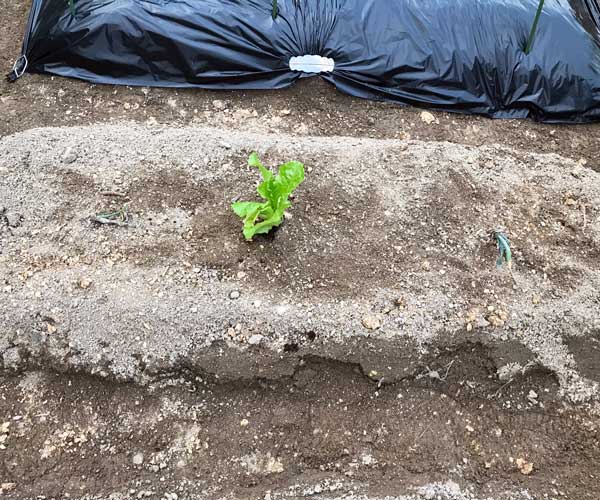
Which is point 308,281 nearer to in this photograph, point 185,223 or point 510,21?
point 185,223

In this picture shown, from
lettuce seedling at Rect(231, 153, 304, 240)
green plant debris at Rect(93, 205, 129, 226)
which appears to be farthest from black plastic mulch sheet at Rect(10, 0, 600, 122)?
lettuce seedling at Rect(231, 153, 304, 240)

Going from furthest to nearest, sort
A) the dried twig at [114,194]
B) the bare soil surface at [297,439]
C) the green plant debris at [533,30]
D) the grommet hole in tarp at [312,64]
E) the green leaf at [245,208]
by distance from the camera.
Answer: the grommet hole in tarp at [312,64]
the green plant debris at [533,30]
the dried twig at [114,194]
the green leaf at [245,208]
the bare soil surface at [297,439]

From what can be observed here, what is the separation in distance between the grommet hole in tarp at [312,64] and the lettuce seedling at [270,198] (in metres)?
1.66

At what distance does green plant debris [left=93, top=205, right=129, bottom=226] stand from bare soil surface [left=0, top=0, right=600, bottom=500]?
2.3 inches

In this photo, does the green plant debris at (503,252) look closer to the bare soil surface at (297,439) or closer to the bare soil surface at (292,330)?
the bare soil surface at (292,330)

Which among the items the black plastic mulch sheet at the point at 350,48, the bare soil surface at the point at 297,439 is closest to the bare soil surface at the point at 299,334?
the bare soil surface at the point at 297,439

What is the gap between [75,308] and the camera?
297cm

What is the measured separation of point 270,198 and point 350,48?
1.91 metres

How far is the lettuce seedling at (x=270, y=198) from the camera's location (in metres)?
2.94

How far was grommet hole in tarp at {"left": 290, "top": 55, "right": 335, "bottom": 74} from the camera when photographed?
4.38 meters

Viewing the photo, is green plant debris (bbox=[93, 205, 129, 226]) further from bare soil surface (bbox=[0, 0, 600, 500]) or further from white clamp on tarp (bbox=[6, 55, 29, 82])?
white clamp on tarp (bbox=[6, 55, 29, 82])

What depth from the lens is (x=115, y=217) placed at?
3371 millimetres

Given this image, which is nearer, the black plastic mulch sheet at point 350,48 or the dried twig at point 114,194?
the dried twig at point 114,194

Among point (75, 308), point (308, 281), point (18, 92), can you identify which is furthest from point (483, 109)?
point (18, 92)
